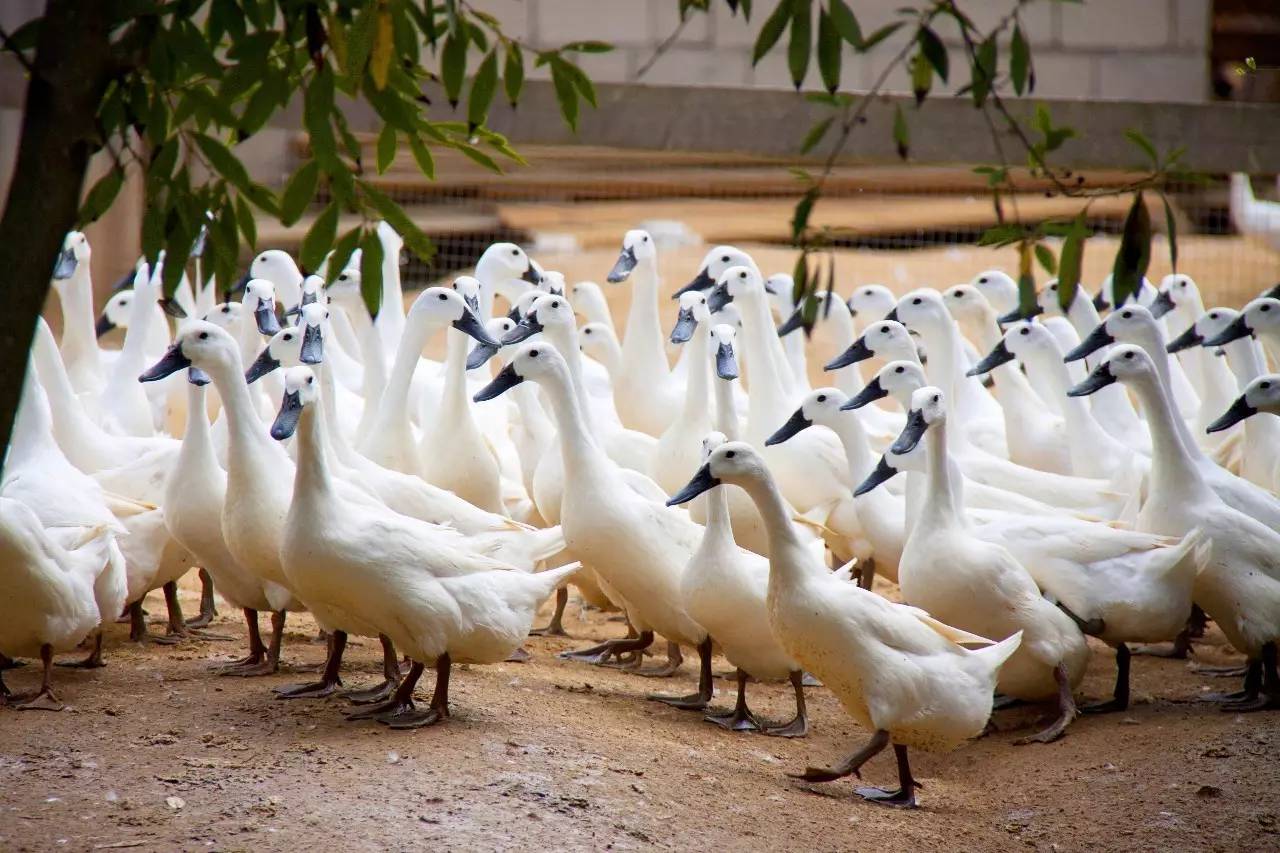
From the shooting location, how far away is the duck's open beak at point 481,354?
757cm

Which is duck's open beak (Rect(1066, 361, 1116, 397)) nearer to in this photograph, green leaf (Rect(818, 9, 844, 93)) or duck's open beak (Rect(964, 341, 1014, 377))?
duck's open beak (Rect(964, 341, 1014, 377))

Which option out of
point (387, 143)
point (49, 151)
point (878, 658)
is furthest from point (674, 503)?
point (49, 151)

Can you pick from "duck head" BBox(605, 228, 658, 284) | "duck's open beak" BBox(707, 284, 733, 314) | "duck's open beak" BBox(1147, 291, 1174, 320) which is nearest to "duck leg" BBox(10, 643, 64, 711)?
"duck's open beak" BBox(707, 284, 733, 314)

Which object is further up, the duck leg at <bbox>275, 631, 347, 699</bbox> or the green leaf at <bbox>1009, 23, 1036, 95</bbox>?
the green leaf at <bbox>1009, 23, 1036, 95</bbox>

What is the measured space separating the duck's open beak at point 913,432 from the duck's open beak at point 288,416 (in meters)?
2.29

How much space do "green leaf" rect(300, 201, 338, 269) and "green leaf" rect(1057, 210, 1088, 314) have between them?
1.40 m

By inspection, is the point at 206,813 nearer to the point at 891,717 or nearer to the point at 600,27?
the point at 891,717

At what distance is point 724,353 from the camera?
7434mm

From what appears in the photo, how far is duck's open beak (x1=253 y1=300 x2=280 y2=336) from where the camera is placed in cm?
741

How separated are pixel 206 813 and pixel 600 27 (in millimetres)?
10269

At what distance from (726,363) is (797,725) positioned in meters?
1.90

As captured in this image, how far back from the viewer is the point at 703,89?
11.5 metres

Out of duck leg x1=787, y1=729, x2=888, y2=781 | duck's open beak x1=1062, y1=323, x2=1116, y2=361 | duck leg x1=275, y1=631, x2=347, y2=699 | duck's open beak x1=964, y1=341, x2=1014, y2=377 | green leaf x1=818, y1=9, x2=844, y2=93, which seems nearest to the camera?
green leaf x1=818, y1=9, x2=844, y2=93

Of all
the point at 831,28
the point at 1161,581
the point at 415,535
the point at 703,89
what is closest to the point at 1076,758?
the point at 1161,581
